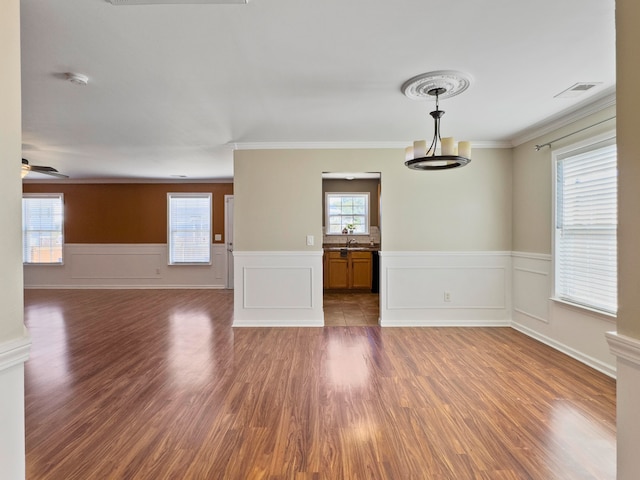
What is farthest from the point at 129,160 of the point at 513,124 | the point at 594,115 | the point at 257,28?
the point at 594,115

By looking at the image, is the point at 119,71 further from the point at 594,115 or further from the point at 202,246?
the point at 202,246

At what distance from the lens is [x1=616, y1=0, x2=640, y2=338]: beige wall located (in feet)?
3.30

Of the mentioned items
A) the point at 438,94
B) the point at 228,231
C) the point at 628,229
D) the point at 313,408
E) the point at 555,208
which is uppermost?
the point at 438,94

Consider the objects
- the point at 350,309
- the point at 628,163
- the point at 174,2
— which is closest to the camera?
the point at 628,163

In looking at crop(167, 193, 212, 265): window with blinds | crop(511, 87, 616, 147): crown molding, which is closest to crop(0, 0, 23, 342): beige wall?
crop(511, 87, 616, 147): crown molding

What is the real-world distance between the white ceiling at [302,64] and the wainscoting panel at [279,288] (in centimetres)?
164

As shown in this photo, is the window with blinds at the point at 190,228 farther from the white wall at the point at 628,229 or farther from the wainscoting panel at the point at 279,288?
the white wall at the point at 628,229

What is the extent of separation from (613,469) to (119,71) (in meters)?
3.91

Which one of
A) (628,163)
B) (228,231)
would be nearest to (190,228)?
(228,231)

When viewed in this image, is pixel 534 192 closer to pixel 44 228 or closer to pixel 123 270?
pixel 123 270

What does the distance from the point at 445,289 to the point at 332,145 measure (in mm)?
2458

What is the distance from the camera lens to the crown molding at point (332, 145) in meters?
4.40

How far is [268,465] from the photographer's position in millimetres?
1764

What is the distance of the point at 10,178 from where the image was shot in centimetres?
108
